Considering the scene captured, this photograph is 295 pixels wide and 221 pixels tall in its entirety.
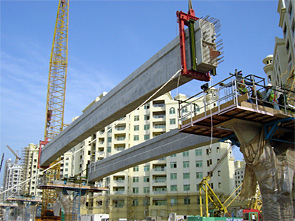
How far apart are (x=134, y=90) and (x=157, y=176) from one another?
58308 mm

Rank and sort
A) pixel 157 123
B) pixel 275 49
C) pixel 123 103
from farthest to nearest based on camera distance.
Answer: pixel 157 123 → pixel 275 49 → pixel 123 103

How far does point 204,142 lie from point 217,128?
5403 mm

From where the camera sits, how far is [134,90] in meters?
20.7

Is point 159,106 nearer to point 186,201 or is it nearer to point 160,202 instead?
point 160,202

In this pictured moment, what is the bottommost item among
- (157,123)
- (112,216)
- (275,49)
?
(112,216)

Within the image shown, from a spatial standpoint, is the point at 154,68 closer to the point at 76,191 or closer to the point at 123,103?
the point at 123,103

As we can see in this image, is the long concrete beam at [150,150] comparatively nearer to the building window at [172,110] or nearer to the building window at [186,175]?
the building window at [186,175]

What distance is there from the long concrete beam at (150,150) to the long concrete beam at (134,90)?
5.47 meters

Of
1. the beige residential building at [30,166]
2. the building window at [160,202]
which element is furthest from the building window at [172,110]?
the beige residential building at [30,166]

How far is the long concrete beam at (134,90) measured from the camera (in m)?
17.6

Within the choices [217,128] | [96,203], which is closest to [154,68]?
[217,128]

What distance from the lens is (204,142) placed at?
75.4 feet

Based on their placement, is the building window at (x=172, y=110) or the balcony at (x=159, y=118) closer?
the building window at (x=172, y=110)

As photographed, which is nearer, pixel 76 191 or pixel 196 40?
pixel 196 40
